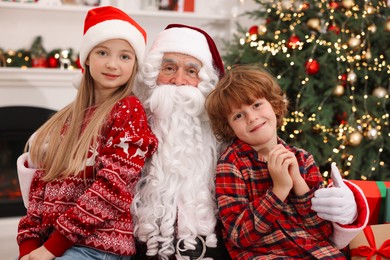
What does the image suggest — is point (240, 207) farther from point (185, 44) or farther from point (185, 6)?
point (185, 6)

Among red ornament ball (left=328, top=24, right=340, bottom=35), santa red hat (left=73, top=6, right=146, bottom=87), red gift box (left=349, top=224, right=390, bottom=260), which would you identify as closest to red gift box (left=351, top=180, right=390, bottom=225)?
red gift box (left=349, top=224, right=390, bottom=260)

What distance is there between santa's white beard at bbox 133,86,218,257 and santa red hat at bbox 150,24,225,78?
144 mm

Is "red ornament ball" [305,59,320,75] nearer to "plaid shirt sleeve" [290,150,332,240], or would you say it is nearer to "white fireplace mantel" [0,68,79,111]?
"plaid shirt sleeve" [290,150,332,240]

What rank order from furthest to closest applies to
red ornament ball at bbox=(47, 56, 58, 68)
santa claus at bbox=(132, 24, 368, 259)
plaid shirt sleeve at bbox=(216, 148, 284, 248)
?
red ornament ball at bbox=(47, 56, 58, 68) → santa claus at bbox=(132, 24, 368, 259) → plaid shirt sleeve at bbox=(216, 148, 284, 248)

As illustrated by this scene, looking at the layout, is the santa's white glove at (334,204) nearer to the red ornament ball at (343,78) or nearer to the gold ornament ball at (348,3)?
the red ornament ball at (343,78)

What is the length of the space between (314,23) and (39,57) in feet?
6.32

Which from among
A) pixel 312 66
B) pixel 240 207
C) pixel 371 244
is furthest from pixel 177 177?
pixel 312 66

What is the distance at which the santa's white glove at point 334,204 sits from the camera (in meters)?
1.57

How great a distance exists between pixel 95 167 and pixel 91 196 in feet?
0.42

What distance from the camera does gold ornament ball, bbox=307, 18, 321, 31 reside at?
10.3 feet

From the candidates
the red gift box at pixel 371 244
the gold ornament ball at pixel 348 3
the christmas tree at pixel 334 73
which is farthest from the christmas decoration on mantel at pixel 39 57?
the red gift box at pixel 371 244

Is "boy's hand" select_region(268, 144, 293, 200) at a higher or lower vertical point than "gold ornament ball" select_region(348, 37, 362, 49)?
lower

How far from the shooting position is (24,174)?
5.99 feet

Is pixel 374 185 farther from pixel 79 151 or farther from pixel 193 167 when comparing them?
pixel 79 151
